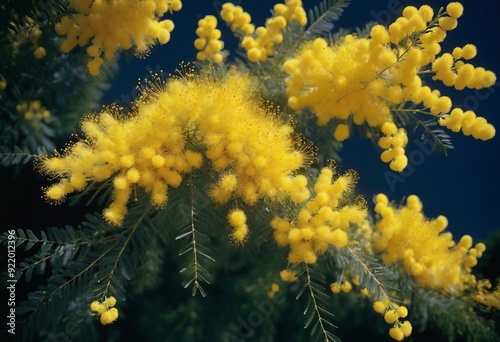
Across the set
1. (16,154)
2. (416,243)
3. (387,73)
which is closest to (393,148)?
(387,73)

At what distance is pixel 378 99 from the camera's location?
3.60ft

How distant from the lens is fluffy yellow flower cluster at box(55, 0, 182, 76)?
1062mm

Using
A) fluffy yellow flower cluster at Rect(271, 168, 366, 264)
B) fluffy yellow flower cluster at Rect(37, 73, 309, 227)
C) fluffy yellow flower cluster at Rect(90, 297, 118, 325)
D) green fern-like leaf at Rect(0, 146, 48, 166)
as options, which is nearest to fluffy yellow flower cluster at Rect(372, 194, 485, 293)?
fluffy yellow flower cluster at Rect(271, 168, 366, 264)

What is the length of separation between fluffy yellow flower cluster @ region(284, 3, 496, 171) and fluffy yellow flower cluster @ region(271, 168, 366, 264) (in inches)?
5.6

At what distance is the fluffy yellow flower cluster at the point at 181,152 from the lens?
98 centimetres

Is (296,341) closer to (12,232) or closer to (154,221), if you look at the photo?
(154,221)

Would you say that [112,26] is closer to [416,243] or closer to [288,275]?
[288,275]

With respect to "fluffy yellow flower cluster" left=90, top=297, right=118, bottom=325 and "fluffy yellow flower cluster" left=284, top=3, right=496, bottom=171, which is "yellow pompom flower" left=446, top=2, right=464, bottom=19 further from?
"fluffy yellow flower cluster" left=90, top=297, right=118, bottom=325

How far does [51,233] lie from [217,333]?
34.5 inches

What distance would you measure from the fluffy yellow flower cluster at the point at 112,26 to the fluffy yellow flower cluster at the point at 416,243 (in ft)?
2.44

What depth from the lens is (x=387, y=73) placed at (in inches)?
41.6

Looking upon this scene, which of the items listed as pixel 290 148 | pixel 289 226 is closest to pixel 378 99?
pixel 290 148

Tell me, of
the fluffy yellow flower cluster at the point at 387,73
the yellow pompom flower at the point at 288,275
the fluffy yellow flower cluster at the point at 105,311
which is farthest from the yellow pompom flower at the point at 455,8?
the fluffy yellow flower cluster at the point at 105,311

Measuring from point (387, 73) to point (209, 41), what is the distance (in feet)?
1.71
